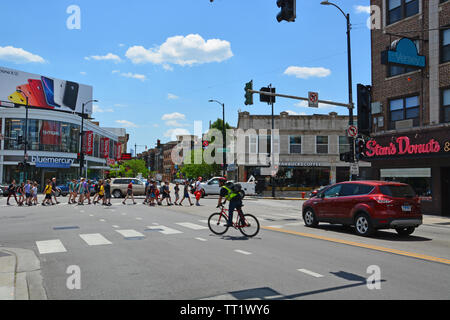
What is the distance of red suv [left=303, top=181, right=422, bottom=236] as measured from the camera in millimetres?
10945

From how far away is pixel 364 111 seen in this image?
53.4 ft

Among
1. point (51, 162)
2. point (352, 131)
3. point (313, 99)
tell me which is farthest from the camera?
point (51, 162)

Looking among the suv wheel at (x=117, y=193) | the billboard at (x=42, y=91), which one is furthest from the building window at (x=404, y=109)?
the billboard at (x=42, y=91)

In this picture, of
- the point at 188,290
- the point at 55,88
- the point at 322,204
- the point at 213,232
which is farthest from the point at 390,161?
the point at 55,88

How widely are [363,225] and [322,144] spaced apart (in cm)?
3354

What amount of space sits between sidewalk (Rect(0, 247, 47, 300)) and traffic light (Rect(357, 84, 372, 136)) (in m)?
13.1

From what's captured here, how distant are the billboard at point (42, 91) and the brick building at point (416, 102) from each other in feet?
178

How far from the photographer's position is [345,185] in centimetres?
1255

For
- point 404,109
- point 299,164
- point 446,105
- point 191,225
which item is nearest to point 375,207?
point 191,225

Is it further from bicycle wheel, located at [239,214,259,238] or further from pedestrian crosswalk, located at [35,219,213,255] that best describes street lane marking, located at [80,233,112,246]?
bicycle wheel, located at [239,214,259,238]

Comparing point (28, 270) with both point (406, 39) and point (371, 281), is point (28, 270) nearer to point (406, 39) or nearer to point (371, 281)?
point (371, 281)

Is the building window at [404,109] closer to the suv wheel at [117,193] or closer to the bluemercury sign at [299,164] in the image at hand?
the bluemercury sign at [299,164]

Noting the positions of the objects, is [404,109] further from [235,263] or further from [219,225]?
[235,263]

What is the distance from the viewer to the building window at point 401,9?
842 inches
